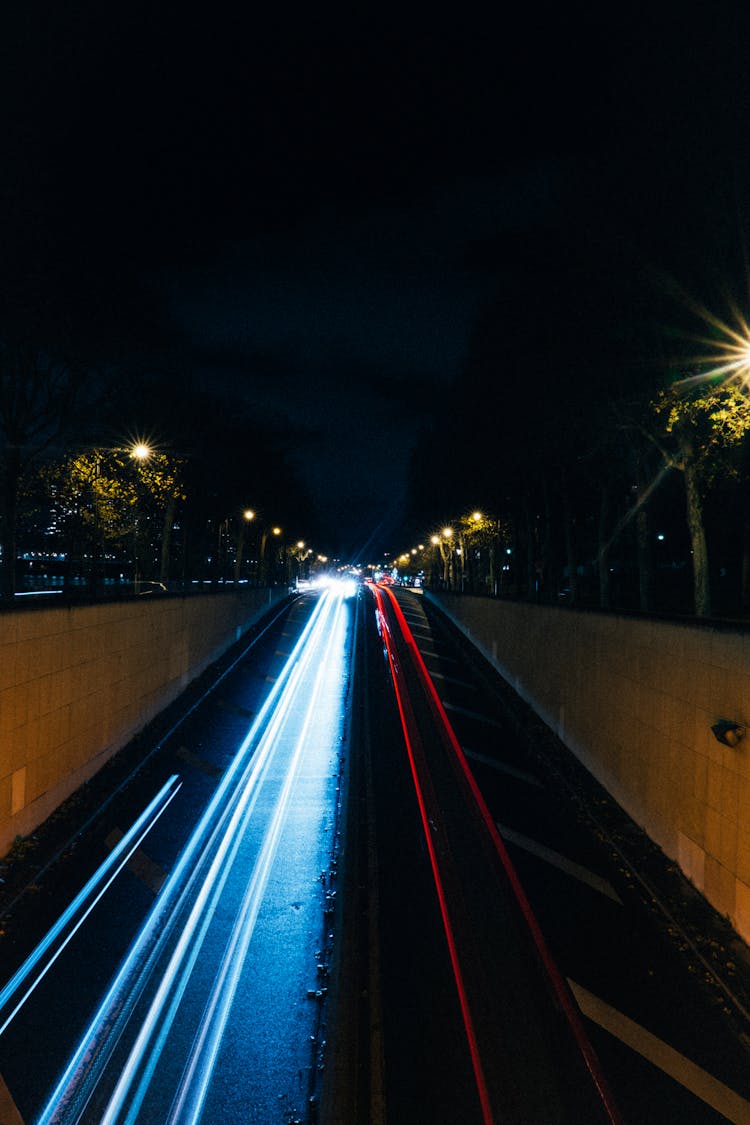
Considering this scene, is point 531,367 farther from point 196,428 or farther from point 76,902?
point 76,902

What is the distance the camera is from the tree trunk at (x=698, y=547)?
74.0 feet

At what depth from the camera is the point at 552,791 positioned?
49.5 feet

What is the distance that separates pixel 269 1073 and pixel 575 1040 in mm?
3031

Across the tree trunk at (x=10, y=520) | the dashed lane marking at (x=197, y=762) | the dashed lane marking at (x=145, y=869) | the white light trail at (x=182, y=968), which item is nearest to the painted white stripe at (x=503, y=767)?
the white light trail at (x=182, y=968)

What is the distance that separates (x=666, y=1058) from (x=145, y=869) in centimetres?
767

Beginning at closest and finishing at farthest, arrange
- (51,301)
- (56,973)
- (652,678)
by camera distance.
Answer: (56,973) → (652,678) → (51,301)

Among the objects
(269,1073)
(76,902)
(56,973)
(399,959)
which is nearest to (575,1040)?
→ (399,959)

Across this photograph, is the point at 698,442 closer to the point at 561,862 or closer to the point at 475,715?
the point at 475,715

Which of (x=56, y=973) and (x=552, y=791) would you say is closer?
(x=56, y=973)

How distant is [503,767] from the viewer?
55.1 ft

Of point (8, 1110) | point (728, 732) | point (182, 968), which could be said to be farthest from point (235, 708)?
point (728, 732)

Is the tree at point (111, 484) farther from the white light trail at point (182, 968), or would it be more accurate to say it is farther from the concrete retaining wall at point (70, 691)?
the white light trail at point (182, 968)

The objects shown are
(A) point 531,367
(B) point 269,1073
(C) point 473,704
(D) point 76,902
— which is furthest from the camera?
(A) point 531,367

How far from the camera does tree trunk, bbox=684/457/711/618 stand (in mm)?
22547
